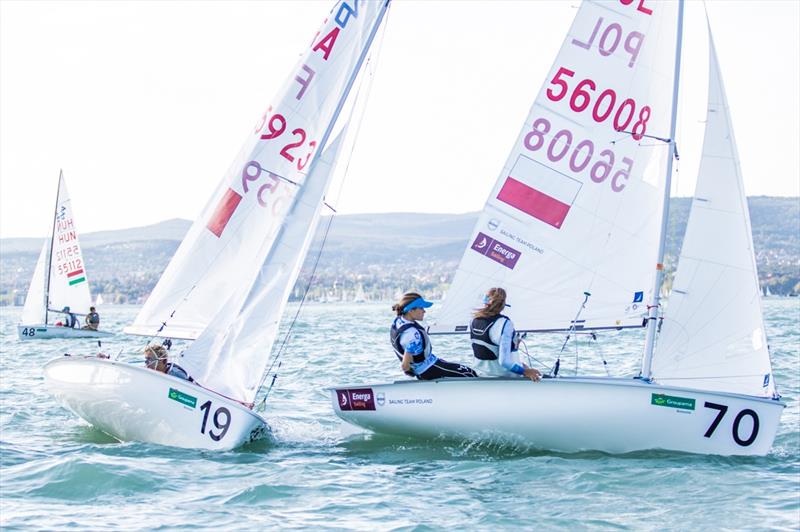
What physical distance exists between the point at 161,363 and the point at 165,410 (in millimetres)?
844

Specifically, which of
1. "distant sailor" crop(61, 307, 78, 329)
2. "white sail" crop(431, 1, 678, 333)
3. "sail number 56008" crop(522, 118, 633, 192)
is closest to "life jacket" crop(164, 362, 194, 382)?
"white sail" crop(431, 1, 678, 333)

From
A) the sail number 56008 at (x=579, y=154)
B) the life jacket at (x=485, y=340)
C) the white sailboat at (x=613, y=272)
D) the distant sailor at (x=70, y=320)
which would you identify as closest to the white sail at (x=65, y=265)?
the distant sailor at (x=70, y=320)

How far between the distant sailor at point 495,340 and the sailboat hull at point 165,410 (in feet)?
6.53

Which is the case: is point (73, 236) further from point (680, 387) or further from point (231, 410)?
point (680, 387)

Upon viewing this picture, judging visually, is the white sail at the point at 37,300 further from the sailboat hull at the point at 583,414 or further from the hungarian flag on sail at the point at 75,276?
the sailboat hull at the point at 583,414

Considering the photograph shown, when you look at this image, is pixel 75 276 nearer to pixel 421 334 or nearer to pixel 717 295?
pixel 421 334

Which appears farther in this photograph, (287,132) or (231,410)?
(287,132)

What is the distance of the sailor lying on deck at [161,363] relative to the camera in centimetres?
980

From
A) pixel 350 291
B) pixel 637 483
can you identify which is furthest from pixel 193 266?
pixel 350 291

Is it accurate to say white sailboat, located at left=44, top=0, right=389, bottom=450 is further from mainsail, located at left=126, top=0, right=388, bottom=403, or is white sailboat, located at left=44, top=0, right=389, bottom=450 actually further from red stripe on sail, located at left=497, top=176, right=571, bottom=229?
red stripe on sail, located at left=497, top=176, right=571, bottom=229

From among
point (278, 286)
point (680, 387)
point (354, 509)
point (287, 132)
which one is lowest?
point (354, 509)

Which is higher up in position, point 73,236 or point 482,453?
point 73,236

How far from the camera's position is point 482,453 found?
9.10 meters

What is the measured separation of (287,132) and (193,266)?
1637 mm
